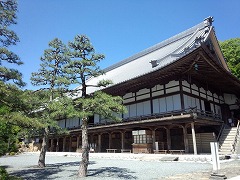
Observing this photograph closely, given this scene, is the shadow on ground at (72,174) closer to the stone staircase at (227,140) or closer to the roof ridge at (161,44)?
the stone staircase at (227,140)

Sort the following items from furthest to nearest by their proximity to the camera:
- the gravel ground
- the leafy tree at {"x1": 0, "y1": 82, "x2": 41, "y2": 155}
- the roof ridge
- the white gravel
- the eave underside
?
the roof ridge → the eave underside → the white gravel → the gravel ground → the leafy tree at {"x1": 0, "y1": 82, "x2": 41, "y2": 155}

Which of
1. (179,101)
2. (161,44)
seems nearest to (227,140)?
(179,101)

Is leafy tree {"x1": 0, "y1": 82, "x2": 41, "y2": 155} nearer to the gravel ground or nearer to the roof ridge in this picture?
the gravel ground

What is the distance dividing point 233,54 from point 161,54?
59.1ft

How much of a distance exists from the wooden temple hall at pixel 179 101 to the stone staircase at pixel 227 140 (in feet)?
2.12

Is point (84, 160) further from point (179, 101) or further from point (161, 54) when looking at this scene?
point (161, 54)

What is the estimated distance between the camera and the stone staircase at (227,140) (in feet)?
55.0

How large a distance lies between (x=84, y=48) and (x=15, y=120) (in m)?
5.32

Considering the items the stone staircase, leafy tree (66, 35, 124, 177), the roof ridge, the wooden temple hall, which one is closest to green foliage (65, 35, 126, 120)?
leafy tree (66, 35, 124, 177)

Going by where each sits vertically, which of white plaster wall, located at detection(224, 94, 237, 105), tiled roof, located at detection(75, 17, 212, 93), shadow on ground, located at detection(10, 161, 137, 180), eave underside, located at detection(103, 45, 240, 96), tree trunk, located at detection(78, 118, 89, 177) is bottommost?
shadow on ground, located at detection(10, 161, 137, 180)

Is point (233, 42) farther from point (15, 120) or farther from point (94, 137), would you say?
point (15, 120)

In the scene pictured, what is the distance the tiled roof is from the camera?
2031 cm

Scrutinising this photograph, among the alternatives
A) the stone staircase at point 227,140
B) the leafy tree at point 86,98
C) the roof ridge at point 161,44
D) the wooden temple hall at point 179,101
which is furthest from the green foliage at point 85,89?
the roof ridge at point 161,44

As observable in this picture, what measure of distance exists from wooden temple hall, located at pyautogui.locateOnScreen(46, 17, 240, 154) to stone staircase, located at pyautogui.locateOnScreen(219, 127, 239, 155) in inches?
25.4
